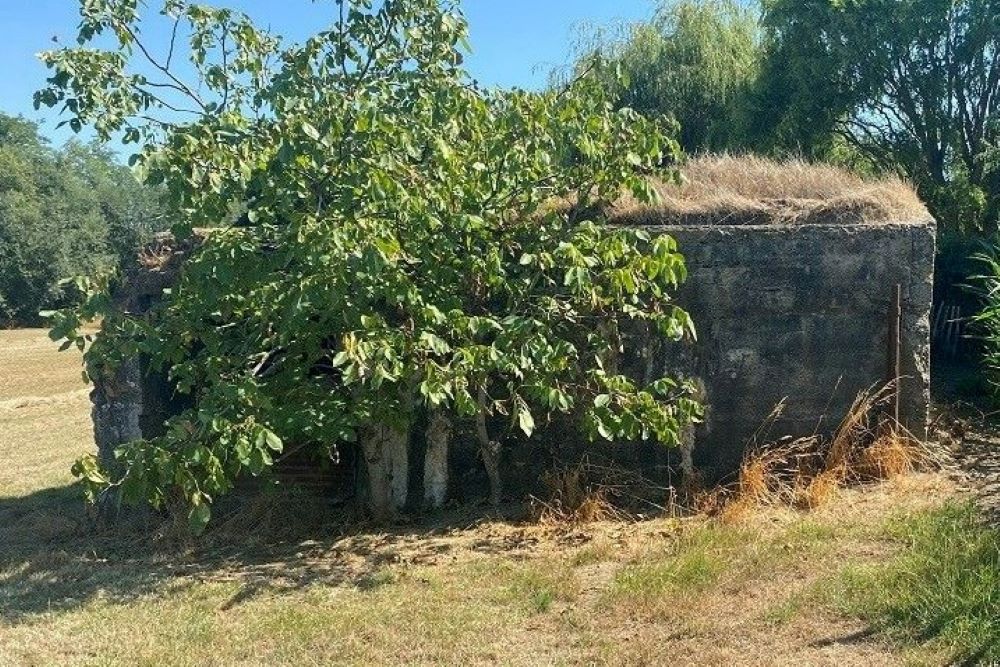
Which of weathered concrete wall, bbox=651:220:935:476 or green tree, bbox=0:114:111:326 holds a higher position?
green tree, bbox=0:114:111:326

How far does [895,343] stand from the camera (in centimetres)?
664

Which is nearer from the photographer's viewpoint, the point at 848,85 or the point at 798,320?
the point at 798,320

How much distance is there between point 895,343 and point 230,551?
15.7 ft

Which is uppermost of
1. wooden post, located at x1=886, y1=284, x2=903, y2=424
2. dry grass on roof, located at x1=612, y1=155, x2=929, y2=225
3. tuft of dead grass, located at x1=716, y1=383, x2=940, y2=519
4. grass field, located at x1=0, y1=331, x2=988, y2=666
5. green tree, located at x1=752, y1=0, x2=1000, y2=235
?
green tree, located at x1=752, y1=0, x2=1000, y2=235

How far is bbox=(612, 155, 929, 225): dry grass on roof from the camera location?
22.6ft

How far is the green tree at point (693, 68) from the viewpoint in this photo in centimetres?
1620

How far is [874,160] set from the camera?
646 inches

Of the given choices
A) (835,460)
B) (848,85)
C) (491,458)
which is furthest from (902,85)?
(491,458)

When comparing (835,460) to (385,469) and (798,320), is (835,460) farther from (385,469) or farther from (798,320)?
(385,469)

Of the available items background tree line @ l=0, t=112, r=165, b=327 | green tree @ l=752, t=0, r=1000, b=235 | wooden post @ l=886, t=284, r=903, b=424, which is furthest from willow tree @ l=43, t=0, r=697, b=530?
background tree line @ l=0, t=112, r=165, b=327

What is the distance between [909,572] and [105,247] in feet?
157

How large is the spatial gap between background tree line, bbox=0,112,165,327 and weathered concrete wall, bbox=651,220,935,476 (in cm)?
2973

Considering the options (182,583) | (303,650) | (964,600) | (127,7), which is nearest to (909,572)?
(964,600)

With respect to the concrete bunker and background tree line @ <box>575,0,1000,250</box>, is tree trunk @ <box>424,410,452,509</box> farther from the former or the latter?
background tree line @ <box>575,0,1000,250</box>
